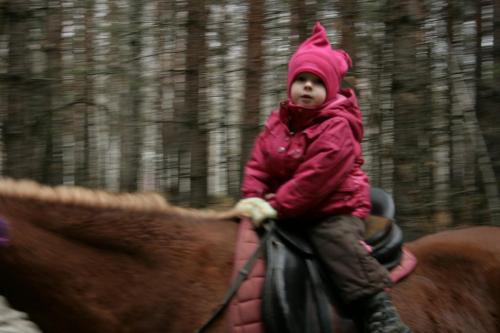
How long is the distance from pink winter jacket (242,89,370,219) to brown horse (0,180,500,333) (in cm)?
31

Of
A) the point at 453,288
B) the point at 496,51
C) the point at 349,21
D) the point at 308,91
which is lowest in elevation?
the point at 453,288

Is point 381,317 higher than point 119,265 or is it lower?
lower

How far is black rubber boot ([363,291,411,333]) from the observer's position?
257 centimetres

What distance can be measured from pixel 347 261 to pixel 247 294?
458 millimetres

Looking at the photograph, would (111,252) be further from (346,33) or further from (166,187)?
(346,33)

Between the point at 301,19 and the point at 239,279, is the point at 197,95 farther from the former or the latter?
the point at 239,279

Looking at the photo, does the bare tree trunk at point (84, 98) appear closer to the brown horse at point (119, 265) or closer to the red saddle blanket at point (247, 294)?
the brown horse at point (119, 265)

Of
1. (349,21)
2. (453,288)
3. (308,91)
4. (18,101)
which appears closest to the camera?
(308,91)

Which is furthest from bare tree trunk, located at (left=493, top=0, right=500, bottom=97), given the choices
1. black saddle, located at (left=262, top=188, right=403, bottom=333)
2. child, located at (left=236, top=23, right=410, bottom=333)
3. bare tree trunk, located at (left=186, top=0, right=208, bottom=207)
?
black saddle, located at (left=262, top=188, right=403, bottom=333)

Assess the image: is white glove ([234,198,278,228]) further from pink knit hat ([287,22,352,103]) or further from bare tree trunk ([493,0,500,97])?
bare tree trunk ([493,0,500,97])

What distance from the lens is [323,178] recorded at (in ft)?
8.66

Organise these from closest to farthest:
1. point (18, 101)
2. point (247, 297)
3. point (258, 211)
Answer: point (247, 297), point (258, 211), point (18, 101)

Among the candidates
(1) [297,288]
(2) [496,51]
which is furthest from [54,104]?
(2) [496,51]

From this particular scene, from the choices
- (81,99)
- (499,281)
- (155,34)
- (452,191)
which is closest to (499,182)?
(452,191)
